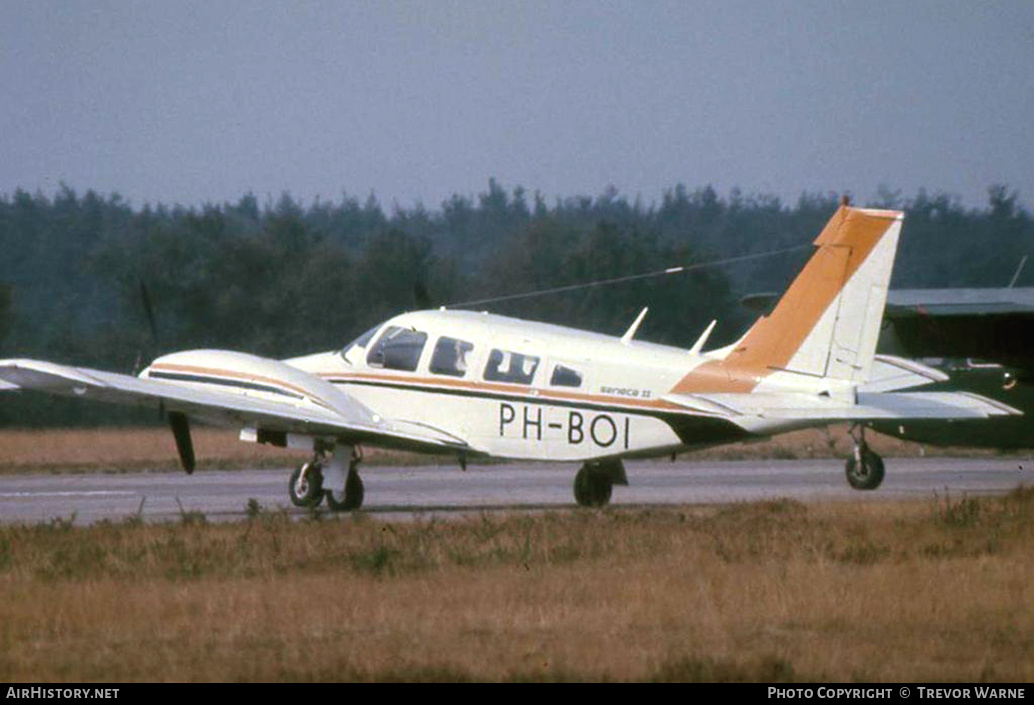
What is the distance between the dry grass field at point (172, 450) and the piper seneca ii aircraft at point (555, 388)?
10.4m

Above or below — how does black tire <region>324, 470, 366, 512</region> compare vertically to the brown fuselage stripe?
below

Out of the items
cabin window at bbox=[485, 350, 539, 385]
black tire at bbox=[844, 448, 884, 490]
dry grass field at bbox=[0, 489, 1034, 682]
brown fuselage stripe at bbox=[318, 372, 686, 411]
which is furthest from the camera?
black tire at bbox=[844, 448, 884, 490]

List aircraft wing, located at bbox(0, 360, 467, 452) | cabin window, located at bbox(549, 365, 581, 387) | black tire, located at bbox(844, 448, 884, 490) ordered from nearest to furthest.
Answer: aircraft wing, located at bbox(0, 360, 467, 452) < cabin window, located at bbox(549, 365, 581, 387) < black tire, located at bbox(844, 448, 884, 490)

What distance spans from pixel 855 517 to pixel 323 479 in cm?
655

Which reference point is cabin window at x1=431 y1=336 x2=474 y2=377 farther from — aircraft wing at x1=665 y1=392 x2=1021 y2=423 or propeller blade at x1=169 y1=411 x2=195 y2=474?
propeller blade at x1=169 y1=411 x2=195 y2=474

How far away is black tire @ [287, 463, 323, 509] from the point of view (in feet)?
71.3

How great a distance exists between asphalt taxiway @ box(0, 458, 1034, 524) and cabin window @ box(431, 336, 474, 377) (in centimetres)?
161

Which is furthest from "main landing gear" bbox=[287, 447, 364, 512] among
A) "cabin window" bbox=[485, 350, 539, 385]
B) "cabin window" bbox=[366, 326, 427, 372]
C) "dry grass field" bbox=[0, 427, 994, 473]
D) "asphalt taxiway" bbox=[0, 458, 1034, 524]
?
"dry grass field" bbox=[0, 427, 994, 473]

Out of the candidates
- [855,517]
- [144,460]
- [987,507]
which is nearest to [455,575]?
[855,517]

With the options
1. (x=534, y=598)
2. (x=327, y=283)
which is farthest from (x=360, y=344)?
(x=327, y=283)

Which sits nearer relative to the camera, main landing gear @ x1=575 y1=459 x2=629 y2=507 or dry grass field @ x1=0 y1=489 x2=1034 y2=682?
dry grass field @ x1=0 y1=489 x2=1034 y2=682

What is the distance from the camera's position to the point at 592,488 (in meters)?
21.6

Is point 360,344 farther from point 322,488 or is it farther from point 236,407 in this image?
point 236,407

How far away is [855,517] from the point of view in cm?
1803
